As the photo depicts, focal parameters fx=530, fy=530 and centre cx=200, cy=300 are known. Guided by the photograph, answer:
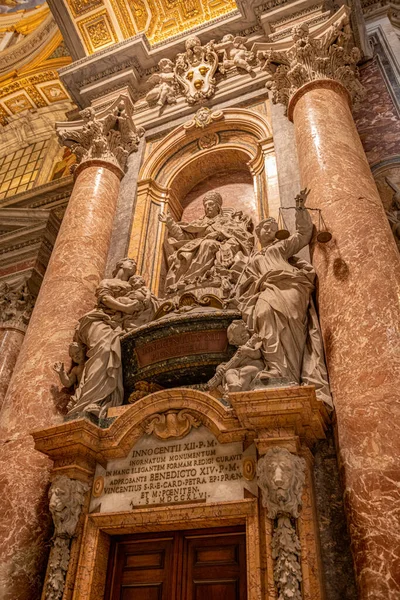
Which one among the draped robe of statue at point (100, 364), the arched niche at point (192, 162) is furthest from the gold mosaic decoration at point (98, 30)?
the draped robe of statue at point (100, 364)

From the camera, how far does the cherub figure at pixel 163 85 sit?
8.89 metres

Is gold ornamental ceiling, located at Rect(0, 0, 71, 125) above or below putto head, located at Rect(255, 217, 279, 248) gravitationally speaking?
above

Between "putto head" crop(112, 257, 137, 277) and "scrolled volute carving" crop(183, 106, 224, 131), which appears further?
"scrolled volute carving" crop(183, 106, 224, 131)

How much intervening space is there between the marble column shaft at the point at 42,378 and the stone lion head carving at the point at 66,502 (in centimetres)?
46

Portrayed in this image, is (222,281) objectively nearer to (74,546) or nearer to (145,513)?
(145,513)

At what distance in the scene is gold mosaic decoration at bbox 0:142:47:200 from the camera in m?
14.6

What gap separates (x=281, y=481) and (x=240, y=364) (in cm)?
110

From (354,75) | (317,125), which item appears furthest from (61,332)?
(354,75)

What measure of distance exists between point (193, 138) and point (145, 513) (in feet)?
19.6

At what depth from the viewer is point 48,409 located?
5.31 m

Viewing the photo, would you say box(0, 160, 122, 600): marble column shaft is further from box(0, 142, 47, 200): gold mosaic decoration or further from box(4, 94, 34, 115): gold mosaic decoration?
box(4, 94, 34, 115): gold mosaic decoration

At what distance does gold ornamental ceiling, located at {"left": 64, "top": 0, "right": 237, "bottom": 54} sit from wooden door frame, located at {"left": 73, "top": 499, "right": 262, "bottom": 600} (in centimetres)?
860

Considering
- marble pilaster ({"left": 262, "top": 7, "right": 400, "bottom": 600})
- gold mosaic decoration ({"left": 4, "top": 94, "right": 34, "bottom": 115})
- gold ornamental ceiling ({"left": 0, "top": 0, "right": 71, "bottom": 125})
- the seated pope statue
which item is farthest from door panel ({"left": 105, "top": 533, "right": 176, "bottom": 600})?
gold mosaic decoration ({"left": 4, "top": 94, "right": 34, "bottom": 115})

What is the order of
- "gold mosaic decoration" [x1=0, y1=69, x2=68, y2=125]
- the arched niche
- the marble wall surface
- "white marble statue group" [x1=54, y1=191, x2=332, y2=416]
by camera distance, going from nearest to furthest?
1. "white marble statue group" [x1=54, y1=191, x2=332, y2=416]
2. the marble wall surface
3. the arched niche
4. "gold mosaic decoration" [x1=0, y1=69, x2=68, y2=125]
